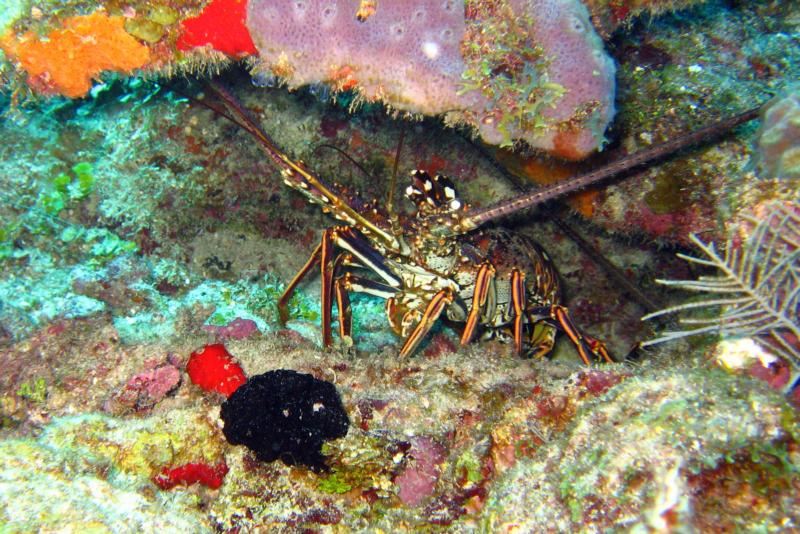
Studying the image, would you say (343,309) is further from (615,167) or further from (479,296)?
Result: (615,167)

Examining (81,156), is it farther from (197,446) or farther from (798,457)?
(798,457)

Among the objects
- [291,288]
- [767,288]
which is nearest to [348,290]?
[291,288]

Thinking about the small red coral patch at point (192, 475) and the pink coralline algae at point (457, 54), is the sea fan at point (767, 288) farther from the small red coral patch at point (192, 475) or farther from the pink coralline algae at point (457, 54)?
the small red coral patch at point (192, 475)

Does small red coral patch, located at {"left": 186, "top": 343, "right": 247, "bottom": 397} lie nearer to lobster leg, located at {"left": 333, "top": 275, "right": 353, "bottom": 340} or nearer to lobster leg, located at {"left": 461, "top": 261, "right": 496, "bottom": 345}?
lobster leg, located at {"left": 333, "top": 275, "right": 353, "bottom": 340}

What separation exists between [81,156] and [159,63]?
125 inches

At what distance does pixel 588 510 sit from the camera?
154cm

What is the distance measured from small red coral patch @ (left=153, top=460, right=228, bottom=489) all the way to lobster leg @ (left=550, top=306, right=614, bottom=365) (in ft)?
10.0

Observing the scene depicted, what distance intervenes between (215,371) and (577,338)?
310 centimetres

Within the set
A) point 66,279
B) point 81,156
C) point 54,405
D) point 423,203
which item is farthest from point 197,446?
point 81,156

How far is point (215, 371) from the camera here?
2.76 metres

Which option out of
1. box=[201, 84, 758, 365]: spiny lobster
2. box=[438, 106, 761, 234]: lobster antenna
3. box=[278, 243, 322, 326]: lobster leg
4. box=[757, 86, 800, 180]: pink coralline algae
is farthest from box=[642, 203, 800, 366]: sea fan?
box=[278, 243, 322, 326]: lobster leg

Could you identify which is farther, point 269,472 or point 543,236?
point 543,236

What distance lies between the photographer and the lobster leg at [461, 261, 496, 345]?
3537mm

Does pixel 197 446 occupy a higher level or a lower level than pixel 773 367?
lower
